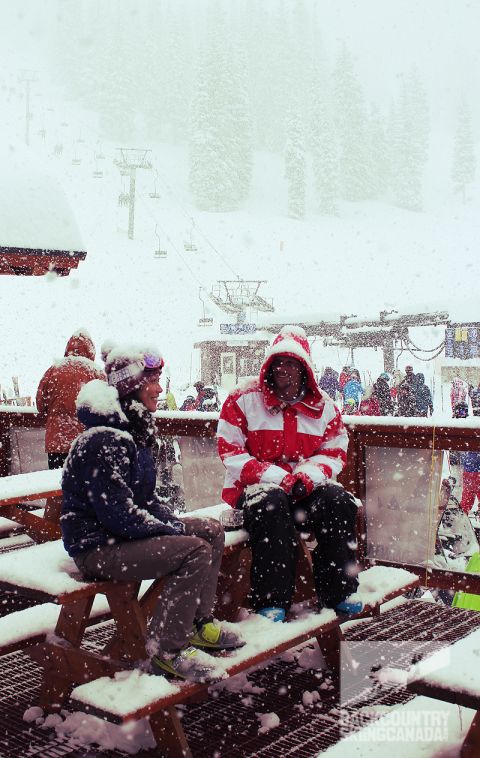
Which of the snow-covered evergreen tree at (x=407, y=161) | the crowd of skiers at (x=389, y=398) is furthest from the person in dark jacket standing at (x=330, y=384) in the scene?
the snow-covered evergreen tree at (x=407, y=161)

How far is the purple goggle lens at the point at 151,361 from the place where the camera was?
11.0 feet

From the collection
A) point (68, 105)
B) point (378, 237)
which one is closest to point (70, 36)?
point (68, 105)

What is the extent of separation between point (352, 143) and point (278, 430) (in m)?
95.0

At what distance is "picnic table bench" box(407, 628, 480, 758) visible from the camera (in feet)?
7.75

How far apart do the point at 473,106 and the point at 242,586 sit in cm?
19826

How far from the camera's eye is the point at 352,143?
9388 centimetres

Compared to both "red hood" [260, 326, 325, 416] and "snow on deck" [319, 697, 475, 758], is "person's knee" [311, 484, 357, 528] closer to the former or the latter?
"red hood" [260, 326, 325, 416]

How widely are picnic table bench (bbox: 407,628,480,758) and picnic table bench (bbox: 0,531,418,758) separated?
87cm

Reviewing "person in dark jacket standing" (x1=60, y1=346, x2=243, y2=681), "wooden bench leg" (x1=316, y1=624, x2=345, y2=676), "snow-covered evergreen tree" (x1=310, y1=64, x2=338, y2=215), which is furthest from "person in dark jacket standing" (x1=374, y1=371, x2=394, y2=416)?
"snow-covered evergreen tree" (x1=310, y1=64, x2=338, y2=215)

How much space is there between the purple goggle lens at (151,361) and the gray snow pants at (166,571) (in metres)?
0.73

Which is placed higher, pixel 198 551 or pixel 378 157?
pixel 378 157

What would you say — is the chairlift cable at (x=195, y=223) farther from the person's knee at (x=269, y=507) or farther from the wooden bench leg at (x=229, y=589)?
the person's knee at (x=269, y=507)

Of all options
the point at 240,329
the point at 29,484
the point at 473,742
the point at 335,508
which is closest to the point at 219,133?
the point at 240,329

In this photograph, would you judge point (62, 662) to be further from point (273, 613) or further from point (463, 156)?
point (463, 156)
